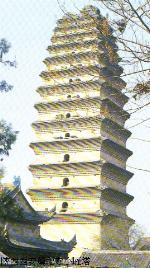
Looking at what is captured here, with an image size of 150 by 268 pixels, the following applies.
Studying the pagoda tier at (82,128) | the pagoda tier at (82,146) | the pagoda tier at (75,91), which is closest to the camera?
the pagoda tier at (82,146)

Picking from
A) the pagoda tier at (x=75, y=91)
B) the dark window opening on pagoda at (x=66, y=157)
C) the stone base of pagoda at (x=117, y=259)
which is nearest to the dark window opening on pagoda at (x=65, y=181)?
the dark window opening on pagoda at (x=66, y=157)

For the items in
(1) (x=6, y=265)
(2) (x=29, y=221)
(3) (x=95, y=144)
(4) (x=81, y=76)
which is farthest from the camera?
(4) (x=81, y=76)

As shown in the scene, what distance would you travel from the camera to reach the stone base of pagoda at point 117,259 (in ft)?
71.3

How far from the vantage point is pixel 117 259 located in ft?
72.1

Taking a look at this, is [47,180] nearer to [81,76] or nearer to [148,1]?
[81,76]

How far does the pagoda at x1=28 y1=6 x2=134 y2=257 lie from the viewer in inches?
901

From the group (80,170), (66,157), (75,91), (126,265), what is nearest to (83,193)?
(80,170)

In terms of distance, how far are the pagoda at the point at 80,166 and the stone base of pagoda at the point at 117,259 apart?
2.19 feet

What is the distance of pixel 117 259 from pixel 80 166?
5175 millimetres

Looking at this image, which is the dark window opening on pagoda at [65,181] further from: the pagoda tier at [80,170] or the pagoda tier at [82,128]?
the pagoda tier at [82,128]

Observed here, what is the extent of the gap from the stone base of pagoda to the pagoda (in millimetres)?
667

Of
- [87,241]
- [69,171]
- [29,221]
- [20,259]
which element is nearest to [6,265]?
[20,259]

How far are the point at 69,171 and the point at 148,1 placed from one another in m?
19.5

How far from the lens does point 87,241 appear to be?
2248 centimetres
